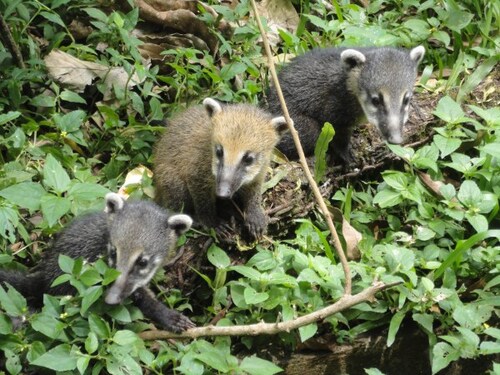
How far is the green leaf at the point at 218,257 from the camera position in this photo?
250 inches

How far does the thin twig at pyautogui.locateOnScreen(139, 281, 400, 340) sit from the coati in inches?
45.4

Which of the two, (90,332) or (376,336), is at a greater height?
(90,332)

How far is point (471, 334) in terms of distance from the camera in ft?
19.2

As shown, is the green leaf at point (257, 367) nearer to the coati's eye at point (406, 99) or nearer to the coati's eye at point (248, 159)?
the coati's eye at point (248, 159)

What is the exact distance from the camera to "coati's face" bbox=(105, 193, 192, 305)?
582cm

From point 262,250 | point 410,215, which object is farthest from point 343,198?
point 262,250

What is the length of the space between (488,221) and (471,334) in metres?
1.40

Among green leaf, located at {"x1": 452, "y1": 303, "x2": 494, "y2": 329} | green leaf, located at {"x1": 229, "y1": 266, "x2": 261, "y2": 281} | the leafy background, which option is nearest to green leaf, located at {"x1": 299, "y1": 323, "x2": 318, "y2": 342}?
the leafy background

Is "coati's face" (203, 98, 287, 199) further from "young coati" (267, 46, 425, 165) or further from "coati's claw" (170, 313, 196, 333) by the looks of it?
"coati's claw" (170, 313, 196, 333)

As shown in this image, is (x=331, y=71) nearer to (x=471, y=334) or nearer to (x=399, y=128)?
(x=399, y=128)

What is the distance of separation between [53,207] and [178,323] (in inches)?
46.1

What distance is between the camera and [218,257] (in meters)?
6.41

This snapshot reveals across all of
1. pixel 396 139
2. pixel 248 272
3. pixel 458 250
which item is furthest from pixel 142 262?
pixel 396 139

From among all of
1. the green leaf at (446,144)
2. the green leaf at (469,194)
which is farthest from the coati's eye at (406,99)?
the green leaf at (469,194)
